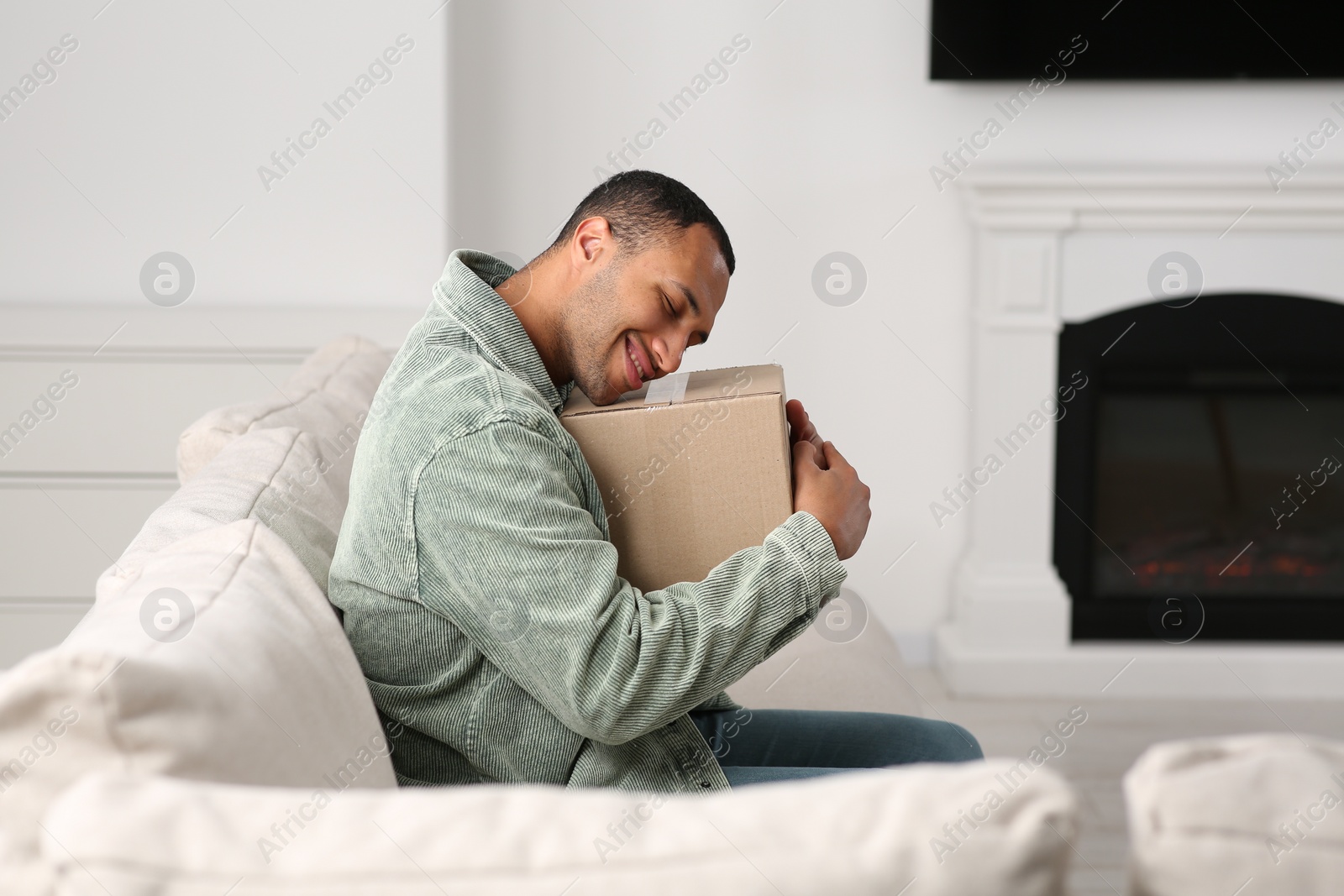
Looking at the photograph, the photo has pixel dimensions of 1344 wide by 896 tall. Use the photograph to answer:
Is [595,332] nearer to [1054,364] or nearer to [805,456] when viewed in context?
[805,456]

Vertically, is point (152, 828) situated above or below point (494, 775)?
above

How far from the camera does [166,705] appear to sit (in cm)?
66

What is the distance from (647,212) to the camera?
4.12 ft

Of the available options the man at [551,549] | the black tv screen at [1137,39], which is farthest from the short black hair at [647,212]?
the black tv screen at [1137,39]

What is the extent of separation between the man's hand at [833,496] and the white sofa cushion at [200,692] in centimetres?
45

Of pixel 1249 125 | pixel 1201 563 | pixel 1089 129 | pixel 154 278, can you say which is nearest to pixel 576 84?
pixel 154 278

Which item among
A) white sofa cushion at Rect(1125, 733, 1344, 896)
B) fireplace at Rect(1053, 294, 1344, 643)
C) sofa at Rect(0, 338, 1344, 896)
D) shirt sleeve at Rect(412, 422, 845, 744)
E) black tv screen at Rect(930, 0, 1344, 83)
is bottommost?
fireplace at Rect(1053, 294, 1344, 643)

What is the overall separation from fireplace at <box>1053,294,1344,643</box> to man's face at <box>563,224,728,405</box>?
6.75ft

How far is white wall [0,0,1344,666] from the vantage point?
265 cm

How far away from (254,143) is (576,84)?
2.70 feet

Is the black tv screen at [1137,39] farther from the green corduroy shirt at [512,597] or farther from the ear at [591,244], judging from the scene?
the green corduroy shirt at [512,597]

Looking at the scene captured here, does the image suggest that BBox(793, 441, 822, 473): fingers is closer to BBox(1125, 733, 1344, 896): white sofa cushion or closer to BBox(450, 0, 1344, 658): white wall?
BBox(1125, 733, 1344, 896): white sofa cushion

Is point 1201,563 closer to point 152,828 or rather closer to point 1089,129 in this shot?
point 1089,129

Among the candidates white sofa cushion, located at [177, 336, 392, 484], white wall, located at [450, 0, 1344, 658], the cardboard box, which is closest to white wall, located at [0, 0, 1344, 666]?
white wall, located at [450, 0, 1344, 658]
